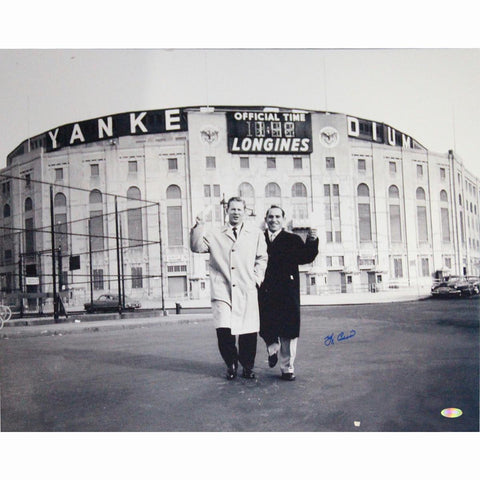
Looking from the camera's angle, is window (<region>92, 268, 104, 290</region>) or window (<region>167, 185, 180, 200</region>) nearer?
window (<region>167, 185, 180, 200</region>)

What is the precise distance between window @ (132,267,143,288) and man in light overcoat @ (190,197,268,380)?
163cm

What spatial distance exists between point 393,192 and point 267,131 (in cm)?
141

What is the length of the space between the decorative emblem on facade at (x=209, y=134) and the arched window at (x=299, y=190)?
0.76 meters

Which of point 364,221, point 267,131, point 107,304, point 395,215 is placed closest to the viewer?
point 267,131

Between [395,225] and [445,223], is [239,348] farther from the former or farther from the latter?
[445,223]

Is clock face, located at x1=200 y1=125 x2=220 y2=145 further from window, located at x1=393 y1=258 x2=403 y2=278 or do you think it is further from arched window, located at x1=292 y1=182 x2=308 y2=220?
window, located at x1=393 y1=258 x2=403 y2=278

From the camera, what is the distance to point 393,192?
431 centimetres

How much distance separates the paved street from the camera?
2.83 meters

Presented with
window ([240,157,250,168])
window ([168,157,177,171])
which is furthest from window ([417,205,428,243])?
window ([168,157,177,171])

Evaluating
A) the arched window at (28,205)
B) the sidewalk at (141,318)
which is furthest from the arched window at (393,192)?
the arched window at (28,205)

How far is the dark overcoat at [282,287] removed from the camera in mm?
3010

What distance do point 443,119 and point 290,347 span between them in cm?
223
